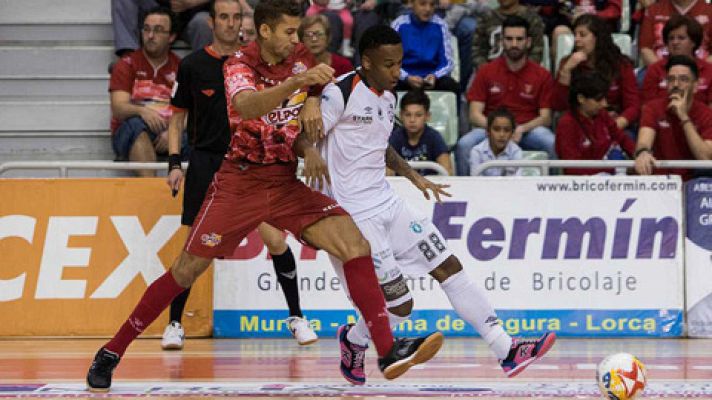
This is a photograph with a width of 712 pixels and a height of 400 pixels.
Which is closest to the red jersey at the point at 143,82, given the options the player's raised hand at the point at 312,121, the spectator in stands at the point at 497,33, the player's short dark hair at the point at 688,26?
the spectator in stands at the point at 497,33

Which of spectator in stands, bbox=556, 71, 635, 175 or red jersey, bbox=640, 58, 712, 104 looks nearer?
spectator in stands, bbox=556, 71, 635, 175

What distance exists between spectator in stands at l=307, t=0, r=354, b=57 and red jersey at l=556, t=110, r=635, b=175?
2713 mm

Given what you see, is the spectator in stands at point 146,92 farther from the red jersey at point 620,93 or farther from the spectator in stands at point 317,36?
the red jersey at point 620,93

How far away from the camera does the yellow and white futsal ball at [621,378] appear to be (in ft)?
21.7

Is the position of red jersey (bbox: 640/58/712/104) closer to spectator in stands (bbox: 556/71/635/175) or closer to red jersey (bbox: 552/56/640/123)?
Result: red jersey (bbox: 552/56/640/123)

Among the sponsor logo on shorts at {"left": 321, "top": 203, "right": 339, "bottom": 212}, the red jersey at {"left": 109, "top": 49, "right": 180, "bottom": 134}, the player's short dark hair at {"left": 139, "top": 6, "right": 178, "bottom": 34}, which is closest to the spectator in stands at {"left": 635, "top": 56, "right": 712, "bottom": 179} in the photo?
the sponsor logo on shorts at {"left": 321, "top": 203, "right": 339, "bottom": 212}

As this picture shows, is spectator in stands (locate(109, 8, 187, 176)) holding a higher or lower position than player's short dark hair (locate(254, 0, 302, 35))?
lower

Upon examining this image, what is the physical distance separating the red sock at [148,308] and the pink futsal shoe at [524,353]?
6.45ft

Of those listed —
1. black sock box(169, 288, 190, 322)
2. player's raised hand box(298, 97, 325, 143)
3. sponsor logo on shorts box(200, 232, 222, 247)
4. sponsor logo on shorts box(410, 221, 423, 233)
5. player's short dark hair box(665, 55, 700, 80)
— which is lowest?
black sock box(169, 288, 190, 322)

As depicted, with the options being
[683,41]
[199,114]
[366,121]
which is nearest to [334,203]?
[366,121]

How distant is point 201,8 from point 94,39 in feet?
4.90

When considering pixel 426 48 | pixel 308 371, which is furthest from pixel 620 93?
pixel 308 371

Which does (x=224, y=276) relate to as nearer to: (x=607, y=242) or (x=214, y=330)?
(x=214, y=330)

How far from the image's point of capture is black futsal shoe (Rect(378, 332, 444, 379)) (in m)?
7.04
